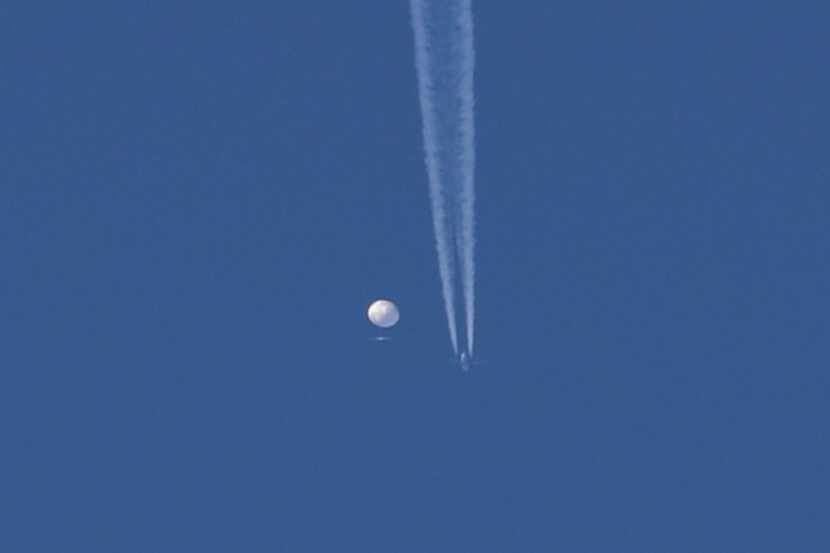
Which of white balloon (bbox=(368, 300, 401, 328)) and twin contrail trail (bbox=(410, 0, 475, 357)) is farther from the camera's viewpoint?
white balloon (bbox=(368, 300, 401, 328))

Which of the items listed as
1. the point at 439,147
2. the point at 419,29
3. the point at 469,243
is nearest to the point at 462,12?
the point at 419,29

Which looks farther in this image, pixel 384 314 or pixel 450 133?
pixel 384 314

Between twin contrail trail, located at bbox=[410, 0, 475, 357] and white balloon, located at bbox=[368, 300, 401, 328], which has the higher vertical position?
twin contrail trail, located at bbox=[410, 0, 475, 357]

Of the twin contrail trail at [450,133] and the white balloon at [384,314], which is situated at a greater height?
the twin contrail trail at [450,133]

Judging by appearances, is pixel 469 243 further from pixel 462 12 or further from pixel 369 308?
pixel 462 12

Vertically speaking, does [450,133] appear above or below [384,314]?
above

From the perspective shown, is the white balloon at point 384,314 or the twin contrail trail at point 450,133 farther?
the white balloon at point 384,314
